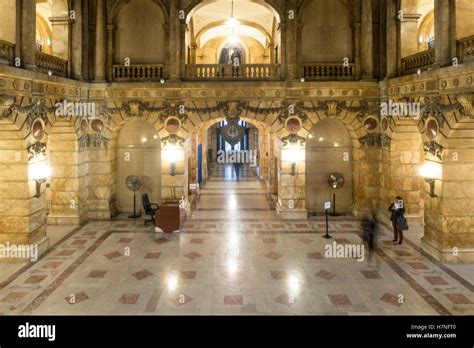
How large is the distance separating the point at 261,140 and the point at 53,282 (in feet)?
65.0

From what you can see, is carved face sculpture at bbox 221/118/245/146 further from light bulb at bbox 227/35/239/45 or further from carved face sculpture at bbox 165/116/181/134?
light bulb at bbox 227/35/239/45

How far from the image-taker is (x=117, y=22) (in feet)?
54.7

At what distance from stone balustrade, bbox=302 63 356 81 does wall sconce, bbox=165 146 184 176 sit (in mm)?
6066

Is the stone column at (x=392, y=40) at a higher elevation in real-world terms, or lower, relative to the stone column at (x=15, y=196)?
higher

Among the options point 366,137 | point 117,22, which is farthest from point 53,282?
point 366,137

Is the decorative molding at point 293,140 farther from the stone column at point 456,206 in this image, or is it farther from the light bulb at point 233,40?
the light bulb at point 233,40

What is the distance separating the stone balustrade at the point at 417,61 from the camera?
1259cm

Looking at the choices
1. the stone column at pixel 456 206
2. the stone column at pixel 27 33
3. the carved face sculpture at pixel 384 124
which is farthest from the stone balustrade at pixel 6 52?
the carved face sculpture at pixel 384 124

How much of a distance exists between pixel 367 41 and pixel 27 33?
12.3 meters

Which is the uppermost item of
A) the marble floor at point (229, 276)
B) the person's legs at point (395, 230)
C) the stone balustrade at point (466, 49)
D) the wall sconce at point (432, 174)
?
the stone balustrade at point (466, 49)

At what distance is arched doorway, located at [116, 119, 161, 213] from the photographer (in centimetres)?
1759

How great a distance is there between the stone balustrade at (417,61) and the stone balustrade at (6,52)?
12.5 metres

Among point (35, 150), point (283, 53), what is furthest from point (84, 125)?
point (283, 53)
